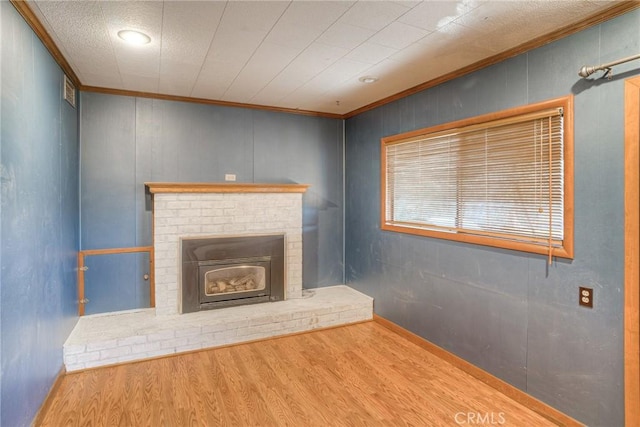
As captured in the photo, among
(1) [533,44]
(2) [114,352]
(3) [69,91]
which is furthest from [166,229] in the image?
(1) [533,44]

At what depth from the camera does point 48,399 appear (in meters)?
2.45

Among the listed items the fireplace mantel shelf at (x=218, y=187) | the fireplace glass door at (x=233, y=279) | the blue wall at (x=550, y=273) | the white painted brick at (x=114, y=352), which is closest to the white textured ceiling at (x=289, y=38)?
the blue wall at (x=550, y=273)

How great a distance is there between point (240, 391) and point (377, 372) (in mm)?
1086

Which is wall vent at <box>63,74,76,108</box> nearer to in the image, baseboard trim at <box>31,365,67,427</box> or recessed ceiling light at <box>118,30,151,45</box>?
recessed ceiling light at <box>118,30,151,45</box>

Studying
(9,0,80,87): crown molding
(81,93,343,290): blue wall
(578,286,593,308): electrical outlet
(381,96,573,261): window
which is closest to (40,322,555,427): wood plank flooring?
(578,286,593,308): electrical outlet

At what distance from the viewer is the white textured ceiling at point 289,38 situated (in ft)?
6.49

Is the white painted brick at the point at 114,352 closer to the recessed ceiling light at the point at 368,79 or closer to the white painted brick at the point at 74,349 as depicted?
the white painted brick at the point at 74,349

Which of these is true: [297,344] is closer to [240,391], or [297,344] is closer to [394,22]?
[240,391]

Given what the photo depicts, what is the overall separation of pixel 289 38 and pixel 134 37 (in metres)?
1.00

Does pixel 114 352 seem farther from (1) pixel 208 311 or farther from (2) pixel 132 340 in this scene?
(1) pixel 208 311

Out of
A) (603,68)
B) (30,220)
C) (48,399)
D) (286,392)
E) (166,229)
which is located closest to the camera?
(603,68)

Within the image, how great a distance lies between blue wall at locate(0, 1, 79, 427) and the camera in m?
1.78

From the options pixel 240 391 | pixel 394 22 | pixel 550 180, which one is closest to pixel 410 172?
pixel 550 180

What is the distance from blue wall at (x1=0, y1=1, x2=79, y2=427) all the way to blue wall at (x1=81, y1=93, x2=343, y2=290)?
581mm
